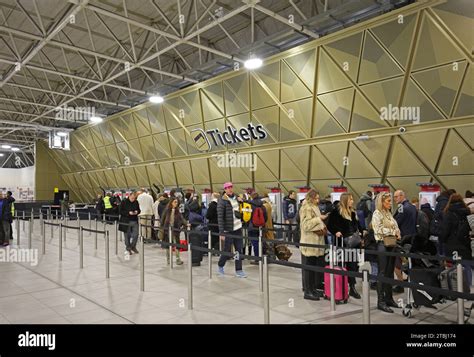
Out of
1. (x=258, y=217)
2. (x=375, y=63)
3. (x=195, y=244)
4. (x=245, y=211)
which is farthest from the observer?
(x=375, y=63)

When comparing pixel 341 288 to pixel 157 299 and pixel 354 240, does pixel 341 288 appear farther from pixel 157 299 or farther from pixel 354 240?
pixel 157 299

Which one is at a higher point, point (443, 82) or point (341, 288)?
point (443, 82)

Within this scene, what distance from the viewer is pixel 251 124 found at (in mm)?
17000

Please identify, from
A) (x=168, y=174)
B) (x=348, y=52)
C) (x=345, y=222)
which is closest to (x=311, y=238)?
(x=345, y=222)

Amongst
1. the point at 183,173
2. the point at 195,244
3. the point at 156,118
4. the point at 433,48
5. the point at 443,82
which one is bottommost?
the point at 195,244

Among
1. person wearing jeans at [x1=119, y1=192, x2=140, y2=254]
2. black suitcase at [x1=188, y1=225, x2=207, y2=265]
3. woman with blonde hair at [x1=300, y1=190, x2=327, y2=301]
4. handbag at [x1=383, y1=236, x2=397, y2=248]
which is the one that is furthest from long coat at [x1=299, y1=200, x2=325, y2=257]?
person wearing jeans at [x1=119, y1=192, x2=140, y2=254]

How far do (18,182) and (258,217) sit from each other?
4388 cm

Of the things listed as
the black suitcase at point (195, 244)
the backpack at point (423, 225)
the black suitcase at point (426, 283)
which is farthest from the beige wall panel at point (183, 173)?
the black suitcase at point (426, 283)

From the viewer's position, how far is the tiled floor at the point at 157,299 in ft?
18.0

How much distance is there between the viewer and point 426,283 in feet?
18.2

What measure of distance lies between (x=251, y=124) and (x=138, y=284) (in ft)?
35.2
